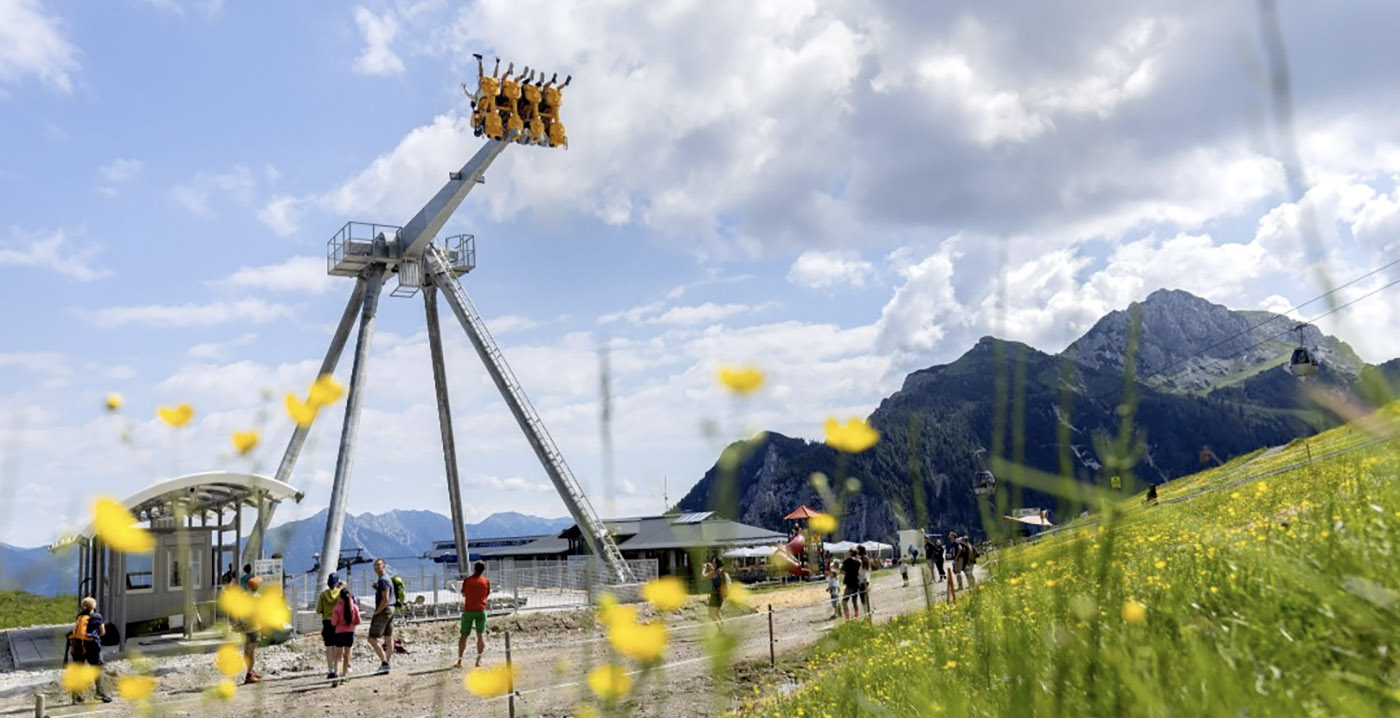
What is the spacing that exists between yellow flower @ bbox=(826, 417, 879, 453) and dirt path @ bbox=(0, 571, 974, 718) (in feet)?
17.1

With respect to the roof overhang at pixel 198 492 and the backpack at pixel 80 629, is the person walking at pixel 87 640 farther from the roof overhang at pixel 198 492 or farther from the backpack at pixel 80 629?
the roof overhang at pixel 198 492

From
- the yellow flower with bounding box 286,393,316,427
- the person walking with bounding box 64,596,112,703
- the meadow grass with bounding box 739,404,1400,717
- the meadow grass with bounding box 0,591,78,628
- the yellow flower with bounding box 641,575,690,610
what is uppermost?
the yellow flower with bounding box 286,393,316,427

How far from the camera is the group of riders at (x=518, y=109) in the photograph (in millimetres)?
29422

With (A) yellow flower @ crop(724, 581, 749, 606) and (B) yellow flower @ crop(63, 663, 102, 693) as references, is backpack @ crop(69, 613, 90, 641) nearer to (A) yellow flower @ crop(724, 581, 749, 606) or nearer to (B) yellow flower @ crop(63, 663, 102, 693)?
(B) yellow flower @ crop(63, 663, 102, 693)

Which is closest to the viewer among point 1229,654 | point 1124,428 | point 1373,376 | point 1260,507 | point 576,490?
point 1124,428

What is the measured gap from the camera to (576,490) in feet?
95.3

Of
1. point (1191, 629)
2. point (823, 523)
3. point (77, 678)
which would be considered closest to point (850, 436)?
point (823, 523)

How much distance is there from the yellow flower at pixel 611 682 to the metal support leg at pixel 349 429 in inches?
938

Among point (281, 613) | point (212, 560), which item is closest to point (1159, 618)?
point (281, 613)

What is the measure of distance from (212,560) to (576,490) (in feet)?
33.2

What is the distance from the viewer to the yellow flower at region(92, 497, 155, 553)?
171cm

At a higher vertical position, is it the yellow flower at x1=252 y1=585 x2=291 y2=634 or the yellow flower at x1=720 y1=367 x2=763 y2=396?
the yellow flower at x1=720 y1=367 x2=763 y2=396

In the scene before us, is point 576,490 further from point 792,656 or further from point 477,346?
point 792,656

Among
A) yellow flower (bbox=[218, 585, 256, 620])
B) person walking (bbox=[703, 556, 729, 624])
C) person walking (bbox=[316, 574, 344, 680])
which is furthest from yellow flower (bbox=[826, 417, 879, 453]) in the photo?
person walking (bbox=[316, 574, 344, 680])
